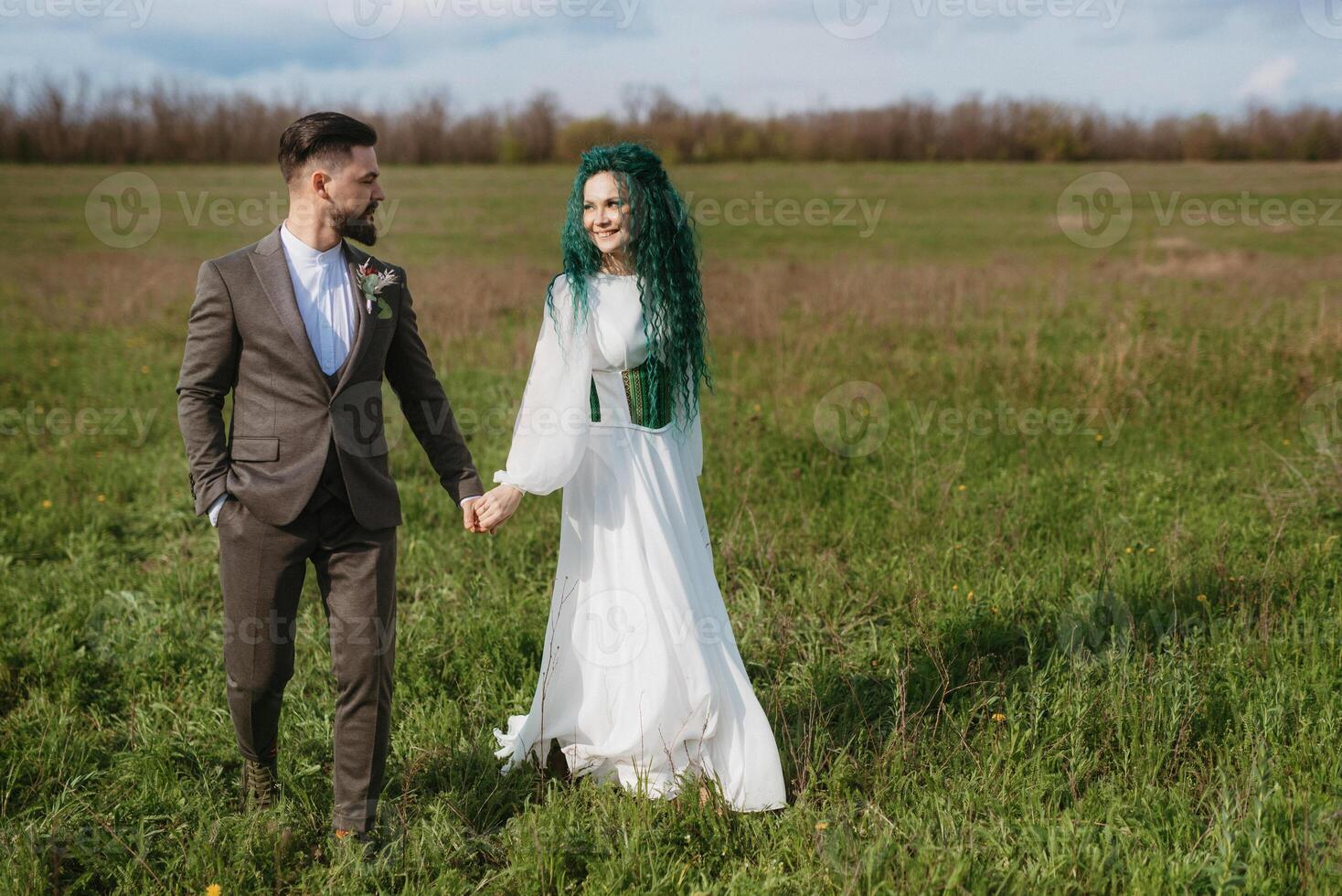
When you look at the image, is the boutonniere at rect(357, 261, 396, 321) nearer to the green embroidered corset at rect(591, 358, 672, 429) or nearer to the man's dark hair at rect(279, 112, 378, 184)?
the man's dark hair at rect(279, 112, 378, 184)

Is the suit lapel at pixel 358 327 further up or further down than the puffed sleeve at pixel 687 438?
further up

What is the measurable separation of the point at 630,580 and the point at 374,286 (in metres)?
1.25

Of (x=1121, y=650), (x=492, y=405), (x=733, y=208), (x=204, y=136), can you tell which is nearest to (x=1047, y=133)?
(x=733, y=208)

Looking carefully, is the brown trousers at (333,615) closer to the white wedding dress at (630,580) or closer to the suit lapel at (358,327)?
the suit lapel at (358,327)

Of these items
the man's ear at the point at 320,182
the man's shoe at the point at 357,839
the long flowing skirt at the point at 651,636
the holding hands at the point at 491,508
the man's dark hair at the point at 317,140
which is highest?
the man's dark hair at the point at 317,140

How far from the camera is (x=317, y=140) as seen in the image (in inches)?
108

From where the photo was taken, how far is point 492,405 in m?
8.56

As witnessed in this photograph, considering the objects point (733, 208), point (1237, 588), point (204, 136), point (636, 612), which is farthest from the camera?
point (204, 136)

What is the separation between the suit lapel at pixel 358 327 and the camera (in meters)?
2.85

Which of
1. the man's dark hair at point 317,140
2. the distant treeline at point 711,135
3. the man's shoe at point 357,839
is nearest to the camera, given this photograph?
the man's dark hair at point 317,140

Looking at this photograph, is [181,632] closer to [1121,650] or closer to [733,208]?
[1121,650]

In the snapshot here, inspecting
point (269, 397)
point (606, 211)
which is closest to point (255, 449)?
point (269, 397)

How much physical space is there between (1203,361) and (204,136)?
44028 millimetres

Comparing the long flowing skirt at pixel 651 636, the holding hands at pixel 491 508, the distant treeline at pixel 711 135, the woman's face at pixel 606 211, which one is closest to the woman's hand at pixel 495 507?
the holding hands at pixel 491 508
